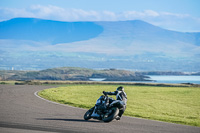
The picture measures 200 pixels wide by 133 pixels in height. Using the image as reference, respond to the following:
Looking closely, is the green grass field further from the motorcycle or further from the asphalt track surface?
the motorcycle

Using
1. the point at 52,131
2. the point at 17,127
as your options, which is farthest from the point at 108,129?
the point at 17,127

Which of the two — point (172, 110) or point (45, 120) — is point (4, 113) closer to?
point (45, 120)

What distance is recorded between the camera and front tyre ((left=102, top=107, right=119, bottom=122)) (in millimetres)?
17688

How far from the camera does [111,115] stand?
1778 centimetres

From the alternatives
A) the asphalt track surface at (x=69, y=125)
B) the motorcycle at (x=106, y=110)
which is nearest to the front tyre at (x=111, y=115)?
the motorcycle at (x=106, y=110)

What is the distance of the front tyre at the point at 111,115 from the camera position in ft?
58.0

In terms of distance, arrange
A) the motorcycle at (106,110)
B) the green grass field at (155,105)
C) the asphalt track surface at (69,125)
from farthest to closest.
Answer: the green grass field at (155,105)
the motorcycle at (106,110)
the asphalt track surface at (69,125)

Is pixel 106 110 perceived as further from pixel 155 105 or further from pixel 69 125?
pixel 155 105

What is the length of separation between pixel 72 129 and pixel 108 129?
1380 millimetres

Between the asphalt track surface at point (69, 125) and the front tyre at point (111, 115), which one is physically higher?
the front tyre at point (111, 115)

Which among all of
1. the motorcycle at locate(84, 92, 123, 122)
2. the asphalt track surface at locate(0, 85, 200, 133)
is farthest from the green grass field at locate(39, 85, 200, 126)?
the motorcycle at locate(84, 92, 123, 122)

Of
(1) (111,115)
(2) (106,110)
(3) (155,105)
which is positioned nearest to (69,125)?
(1) (111,115)

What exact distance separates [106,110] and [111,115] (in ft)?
2.16

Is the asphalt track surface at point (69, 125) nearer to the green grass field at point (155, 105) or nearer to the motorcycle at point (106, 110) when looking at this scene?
the motorcycle at point (106, 110)
